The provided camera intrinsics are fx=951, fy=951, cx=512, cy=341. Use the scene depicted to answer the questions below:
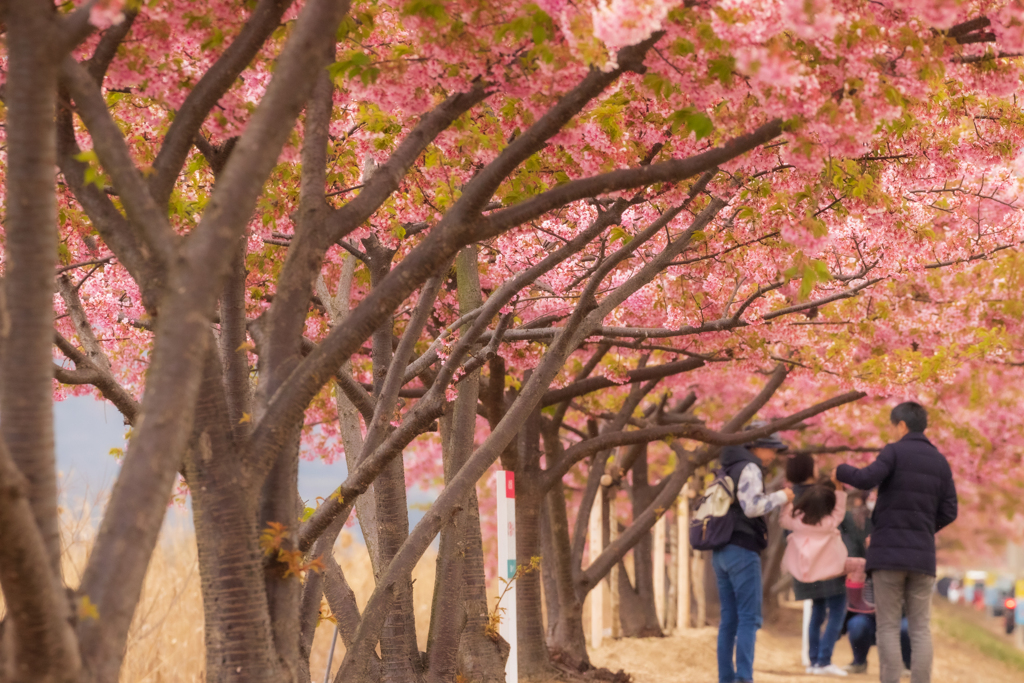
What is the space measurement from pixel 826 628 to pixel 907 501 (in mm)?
3195

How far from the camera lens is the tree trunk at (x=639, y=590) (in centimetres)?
1166

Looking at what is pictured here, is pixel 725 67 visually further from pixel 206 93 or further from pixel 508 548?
pixel 508 548

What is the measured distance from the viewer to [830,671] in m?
9.21

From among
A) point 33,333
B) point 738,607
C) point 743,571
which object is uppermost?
point 33,333

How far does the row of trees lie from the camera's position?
2469 millimetres

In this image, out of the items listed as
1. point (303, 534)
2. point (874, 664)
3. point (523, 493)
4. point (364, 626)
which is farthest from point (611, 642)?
point (303, 534)

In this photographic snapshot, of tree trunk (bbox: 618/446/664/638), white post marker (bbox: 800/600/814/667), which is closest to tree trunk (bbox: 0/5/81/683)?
white post marker (bbox: 800/600/814/667)

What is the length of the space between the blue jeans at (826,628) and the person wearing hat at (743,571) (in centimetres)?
205

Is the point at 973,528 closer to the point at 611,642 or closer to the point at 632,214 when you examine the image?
the point at 611,642

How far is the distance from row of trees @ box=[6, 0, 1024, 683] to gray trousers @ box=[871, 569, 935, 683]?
2.07 metres

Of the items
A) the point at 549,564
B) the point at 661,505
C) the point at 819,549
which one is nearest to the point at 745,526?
the point at 819,549

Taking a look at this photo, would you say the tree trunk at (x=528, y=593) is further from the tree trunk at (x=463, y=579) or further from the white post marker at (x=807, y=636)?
the white post marker at (x=807, y=636)

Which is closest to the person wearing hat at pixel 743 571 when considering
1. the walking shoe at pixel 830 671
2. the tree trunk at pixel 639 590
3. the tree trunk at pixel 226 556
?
the walking shoe at pixel 830 671

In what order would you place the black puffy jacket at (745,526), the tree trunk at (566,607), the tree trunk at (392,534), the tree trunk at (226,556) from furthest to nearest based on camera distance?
the tree trunk at (566,607) → the black puffy jacket at (745,526) → the tree trunk at (392,534) → the tree trunk at (226,556)
